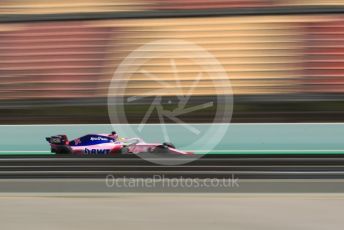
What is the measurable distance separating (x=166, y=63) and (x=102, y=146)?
1.90m

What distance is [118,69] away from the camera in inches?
301

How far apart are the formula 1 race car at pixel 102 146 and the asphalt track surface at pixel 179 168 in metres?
0.39

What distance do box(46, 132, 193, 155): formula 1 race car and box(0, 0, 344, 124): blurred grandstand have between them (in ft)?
2.83

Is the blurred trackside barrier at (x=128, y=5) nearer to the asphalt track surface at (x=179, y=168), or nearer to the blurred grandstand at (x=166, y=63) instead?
the blurred grandstand at (x=166, y=63)

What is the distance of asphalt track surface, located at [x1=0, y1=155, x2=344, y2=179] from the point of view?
5352mm

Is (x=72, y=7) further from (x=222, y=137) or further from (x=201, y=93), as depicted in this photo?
(x=222, y=137)

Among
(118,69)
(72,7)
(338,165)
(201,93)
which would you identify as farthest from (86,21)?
(338,165)

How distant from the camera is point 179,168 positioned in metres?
5.53
